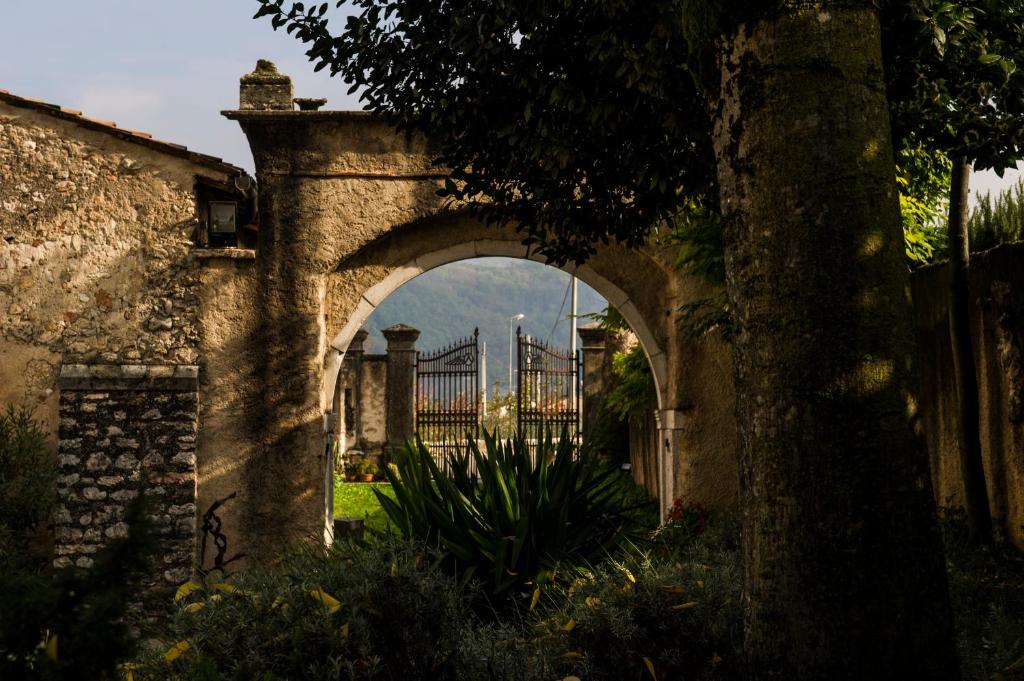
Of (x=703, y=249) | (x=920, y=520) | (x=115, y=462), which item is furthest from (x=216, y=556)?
(x=920, y=520)

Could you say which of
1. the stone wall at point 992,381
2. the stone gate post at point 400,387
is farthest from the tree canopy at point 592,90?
the stone gate post at point 400,387

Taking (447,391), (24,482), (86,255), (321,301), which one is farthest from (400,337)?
(24,482)

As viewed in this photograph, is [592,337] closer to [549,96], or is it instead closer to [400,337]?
[400,337]

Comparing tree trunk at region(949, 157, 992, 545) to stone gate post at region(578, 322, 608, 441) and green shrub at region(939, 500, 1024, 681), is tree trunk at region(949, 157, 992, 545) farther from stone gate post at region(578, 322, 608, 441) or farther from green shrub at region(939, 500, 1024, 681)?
stone gate post at region(578, 322, 608, 441)

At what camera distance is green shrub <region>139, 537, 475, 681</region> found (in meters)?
3.73

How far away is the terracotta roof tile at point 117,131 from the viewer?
880 cm

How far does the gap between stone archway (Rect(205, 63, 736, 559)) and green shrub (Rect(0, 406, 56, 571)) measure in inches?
51.1

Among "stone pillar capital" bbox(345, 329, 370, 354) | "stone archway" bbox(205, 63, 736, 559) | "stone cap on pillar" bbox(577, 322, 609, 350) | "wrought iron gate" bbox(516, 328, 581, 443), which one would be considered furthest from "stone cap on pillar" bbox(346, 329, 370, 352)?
"stone archway" bbox(205, 63, 736, 559)

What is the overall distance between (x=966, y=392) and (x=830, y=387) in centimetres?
373

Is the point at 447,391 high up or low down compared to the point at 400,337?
down

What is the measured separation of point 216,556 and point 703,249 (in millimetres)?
4963

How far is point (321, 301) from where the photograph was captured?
924cm

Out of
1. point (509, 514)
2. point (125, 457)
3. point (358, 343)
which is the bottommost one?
point (509, 514)

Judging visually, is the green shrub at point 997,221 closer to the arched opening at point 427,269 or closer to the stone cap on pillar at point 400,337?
the arched opening at point 427,269
